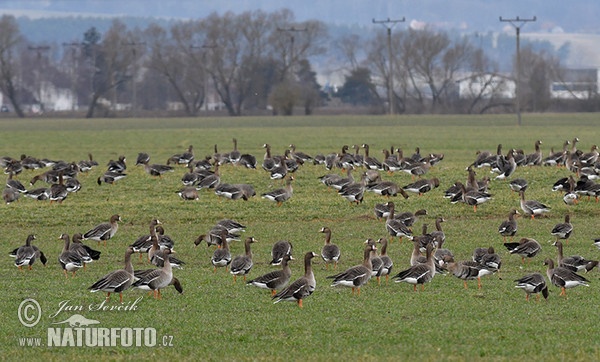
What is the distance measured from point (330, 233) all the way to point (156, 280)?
5.45 meters

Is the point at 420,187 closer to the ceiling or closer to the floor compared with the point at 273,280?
closer to the floor

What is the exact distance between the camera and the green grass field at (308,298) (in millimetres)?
14180

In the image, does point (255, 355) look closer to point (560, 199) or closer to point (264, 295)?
point (264, 295)

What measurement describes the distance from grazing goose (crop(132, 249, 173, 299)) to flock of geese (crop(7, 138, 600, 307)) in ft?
0.05

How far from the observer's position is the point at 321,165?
138 ft

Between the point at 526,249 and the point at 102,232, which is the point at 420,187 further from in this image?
the point at 526,249

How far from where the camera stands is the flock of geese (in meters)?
17.5

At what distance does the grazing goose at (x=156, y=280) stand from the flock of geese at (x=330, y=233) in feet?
0.05

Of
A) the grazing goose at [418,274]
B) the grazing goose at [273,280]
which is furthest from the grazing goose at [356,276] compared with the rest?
the grazing goose at [273,280]

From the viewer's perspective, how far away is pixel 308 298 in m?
17.4

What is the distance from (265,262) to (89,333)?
735 centimetres

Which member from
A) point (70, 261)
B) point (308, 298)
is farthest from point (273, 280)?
point (70, 261)

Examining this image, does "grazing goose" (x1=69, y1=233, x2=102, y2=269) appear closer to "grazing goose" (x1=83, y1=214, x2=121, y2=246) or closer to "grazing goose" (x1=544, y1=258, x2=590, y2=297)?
"grazing goose" (x1=83, y1=214, x2=121, y2=246)

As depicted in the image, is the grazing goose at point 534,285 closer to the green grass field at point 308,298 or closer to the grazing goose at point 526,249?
the green grass field at point 308,298
